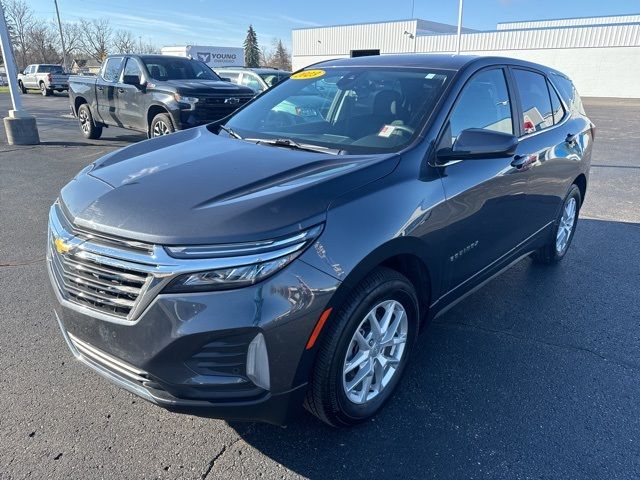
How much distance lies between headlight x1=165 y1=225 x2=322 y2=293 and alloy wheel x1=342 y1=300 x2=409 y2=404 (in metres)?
0.62

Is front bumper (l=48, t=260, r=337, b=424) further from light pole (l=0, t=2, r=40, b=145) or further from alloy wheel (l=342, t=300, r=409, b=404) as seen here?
light pole (l=0, t=2, r=40, b=145)

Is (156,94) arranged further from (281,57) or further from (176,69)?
(281,57)

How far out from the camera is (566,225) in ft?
15.8

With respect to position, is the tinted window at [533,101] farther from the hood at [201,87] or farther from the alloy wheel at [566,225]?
the hood at [201,87]

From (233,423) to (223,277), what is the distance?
107cm

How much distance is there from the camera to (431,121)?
2816 millimetres

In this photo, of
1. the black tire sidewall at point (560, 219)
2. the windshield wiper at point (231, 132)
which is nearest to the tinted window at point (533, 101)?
the black tire sidewall at point (560, 219)

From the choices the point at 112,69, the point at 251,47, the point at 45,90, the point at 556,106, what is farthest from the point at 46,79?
the point at 251,47

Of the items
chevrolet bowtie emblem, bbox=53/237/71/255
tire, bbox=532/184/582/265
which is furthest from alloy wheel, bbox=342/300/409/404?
tire, bbox=532/184/582/265

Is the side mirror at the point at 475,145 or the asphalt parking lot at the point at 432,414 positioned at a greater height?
the side mirror at the point at 475,145

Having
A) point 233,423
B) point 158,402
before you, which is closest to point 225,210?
point 158,402

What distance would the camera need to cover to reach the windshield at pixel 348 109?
2904mm

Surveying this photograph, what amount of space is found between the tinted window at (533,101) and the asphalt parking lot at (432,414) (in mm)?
1422

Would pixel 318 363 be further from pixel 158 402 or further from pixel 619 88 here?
pixel 619 88
